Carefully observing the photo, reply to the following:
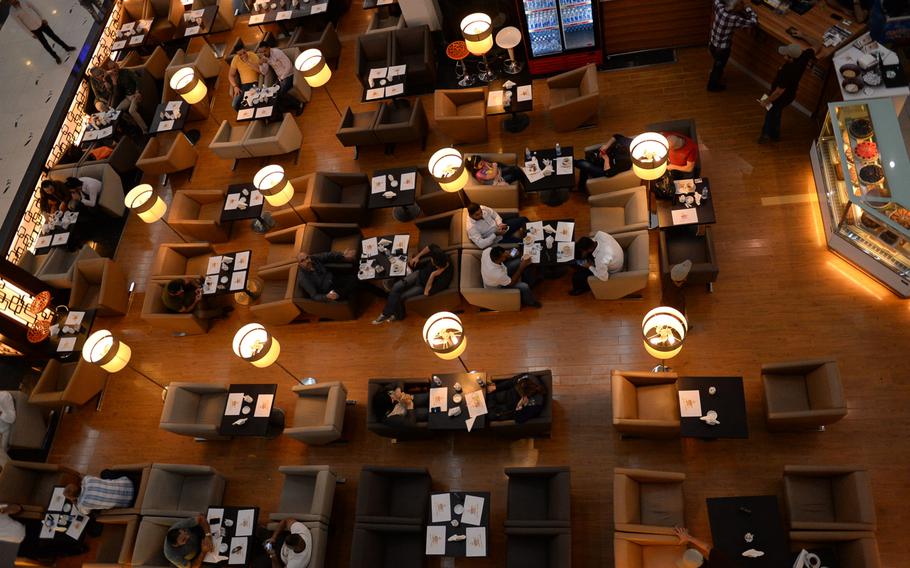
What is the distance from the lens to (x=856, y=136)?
7.00 m

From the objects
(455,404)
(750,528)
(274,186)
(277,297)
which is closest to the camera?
(750,528)

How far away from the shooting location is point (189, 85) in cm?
1043

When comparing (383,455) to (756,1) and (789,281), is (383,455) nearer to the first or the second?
(789,281)

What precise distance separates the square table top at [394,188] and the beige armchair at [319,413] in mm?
2619

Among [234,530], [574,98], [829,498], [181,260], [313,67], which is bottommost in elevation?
[234,530]

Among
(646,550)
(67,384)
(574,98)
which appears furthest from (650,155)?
(67,384)

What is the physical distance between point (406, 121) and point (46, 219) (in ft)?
19.9

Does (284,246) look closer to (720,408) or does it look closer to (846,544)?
(720,408)

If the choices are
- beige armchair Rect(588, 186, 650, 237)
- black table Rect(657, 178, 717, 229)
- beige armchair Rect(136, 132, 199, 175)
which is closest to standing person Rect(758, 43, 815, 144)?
black table Rect(657, 178, 717, 229)

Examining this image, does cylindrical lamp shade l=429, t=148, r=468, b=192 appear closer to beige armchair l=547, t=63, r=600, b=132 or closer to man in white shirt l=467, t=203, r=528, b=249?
man in white shirt l=467, t=203, r=528, b=249

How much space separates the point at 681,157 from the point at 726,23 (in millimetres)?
2102

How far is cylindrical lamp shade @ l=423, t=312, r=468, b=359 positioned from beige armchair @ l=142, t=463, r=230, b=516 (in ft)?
10.2

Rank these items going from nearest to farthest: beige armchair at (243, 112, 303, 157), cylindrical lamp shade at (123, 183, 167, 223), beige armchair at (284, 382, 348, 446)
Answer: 1. beige armchair at (284, 382, 348, 446)
2. cylindrical lamp shade at (123, 183, 167, 223)
3. beige armchair at (243, 112, 303, 157)

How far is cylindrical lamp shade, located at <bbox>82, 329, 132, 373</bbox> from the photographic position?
25.2 feet
